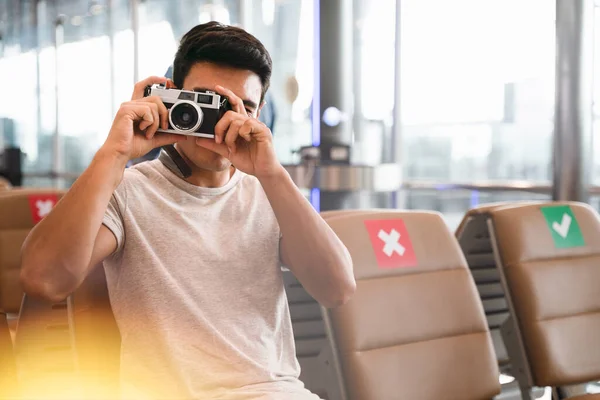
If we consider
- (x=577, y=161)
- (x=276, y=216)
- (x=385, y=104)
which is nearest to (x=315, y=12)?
(x=385, y=104)

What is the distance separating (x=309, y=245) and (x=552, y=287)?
0.81 metres

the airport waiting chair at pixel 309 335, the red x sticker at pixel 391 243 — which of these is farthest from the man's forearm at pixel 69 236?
the red x sticker at pixel 391 243

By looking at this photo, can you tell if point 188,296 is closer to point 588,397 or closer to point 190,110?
point 190,110

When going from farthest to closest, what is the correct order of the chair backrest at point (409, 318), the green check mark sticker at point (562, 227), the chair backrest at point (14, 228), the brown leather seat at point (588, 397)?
the chair backrest at point (14, 228) → the green check mark sticker at point (562, 227) → the brown leather seat at point (588, 397) → the chair backrest at point (409, 318)

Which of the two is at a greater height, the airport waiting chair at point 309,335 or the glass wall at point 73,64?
the glass wall at point 73,64

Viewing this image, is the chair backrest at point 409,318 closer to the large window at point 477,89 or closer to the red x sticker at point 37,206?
the red x sticker at point 37,206

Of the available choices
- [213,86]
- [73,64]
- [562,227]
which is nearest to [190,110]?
[213,86]

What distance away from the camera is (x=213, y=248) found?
4.09ft

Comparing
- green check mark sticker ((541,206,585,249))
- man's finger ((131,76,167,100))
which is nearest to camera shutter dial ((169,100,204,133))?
man's finger ((131,76,167,100))

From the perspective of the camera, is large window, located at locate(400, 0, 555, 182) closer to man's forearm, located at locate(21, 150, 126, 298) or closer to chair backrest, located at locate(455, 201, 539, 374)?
chair backrest, located at locate(455, 201, 539, 374)

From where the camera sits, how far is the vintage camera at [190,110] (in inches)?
46.9

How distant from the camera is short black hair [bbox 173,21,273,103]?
129cm

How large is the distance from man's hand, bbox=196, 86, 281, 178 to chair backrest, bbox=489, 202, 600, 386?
812mm

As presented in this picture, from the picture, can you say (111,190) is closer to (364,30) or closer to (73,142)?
(364,30)
